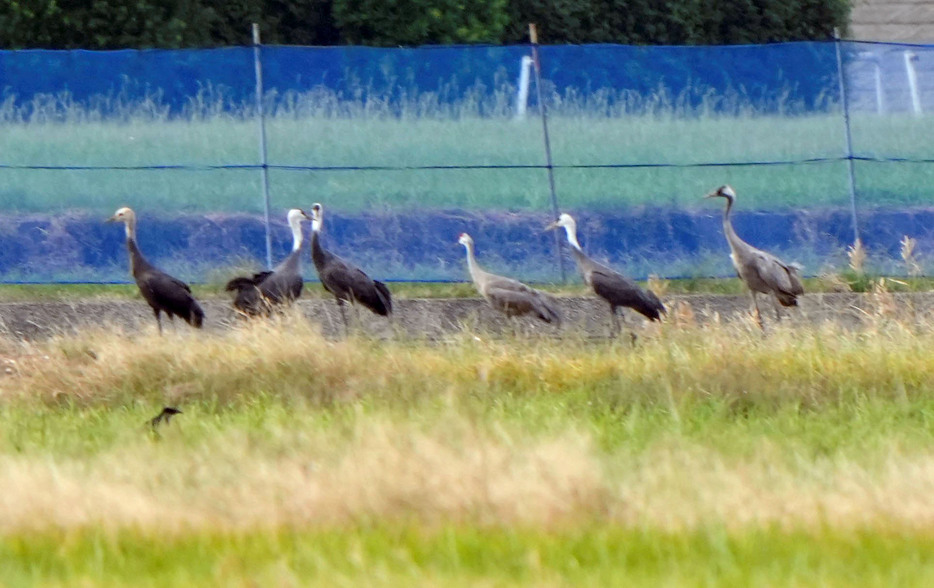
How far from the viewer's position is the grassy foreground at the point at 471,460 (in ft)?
18.1

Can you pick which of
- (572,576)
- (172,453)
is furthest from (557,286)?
(572,576)

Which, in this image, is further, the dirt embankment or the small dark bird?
the dirt embankment

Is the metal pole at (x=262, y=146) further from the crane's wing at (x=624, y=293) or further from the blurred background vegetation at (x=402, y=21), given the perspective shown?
the blurred background vegetation at (x=402, y=21)

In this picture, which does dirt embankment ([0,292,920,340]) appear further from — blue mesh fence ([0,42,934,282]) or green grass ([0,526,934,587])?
green grass ([0,526,934,587])

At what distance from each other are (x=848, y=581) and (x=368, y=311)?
7.44 meters

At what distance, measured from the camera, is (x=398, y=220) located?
506 inches

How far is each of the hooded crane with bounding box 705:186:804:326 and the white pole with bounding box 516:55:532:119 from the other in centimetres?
204

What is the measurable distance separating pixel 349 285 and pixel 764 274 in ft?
9.40

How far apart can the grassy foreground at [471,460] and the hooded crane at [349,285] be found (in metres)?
1.53

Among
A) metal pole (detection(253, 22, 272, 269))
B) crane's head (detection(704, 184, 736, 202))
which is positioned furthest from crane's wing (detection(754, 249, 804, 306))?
metal pole (detection(253, 22, 272, 269))

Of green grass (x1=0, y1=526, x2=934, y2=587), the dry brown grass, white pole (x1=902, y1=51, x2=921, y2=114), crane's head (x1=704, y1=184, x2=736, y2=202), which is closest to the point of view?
green grass (x1=0, y1=526, x2=934, y2=587)

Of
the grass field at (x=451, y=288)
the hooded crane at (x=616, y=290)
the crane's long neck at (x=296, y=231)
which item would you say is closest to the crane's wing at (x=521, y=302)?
the hooded crane at (x=616, y=290)

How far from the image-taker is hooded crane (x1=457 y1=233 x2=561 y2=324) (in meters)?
11.4

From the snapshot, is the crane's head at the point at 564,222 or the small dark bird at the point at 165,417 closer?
the small dark bird at the point at 165,417
